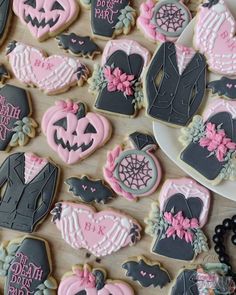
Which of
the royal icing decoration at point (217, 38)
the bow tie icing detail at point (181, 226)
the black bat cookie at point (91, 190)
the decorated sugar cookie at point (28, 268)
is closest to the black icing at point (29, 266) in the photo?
the decorated sugar cookie at point (28, 268)

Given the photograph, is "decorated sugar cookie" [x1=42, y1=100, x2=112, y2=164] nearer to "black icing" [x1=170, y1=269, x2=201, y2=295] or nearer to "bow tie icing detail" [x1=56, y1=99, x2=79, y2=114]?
"bow tie icing detail" [x1=56, y1=99, x2=79, y2=114]

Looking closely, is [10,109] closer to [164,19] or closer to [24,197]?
[24,197]

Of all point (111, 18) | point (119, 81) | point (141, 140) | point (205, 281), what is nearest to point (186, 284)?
point (205, 281)

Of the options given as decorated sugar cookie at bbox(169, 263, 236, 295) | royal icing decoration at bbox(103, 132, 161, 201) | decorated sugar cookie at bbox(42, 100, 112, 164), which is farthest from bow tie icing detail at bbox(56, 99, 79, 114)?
decorated sugar cookie at bbox(169, 263, 236, 295)

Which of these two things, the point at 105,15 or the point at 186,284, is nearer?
the point at 186,284

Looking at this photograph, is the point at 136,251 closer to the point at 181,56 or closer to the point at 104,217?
the point at 104,217

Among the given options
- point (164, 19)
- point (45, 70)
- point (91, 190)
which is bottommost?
point (91, 190)

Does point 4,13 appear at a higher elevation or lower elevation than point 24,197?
higher
